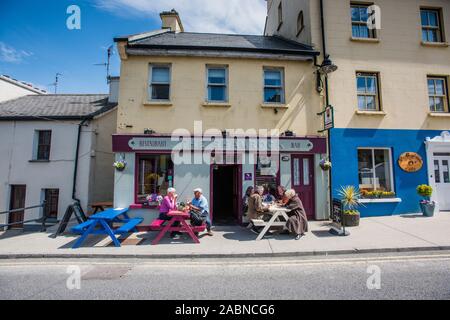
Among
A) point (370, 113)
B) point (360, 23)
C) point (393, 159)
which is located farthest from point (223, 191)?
point (360, 23)

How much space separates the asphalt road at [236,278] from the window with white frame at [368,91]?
21.1 feet

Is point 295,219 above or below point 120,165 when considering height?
below

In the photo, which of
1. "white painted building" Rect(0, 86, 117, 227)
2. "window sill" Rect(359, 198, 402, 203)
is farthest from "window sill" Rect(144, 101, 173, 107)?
"window sill" Rect(359, 198, 402, 203)

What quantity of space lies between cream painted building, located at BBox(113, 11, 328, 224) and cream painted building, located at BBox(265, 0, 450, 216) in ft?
3.97

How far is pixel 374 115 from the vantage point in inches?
372

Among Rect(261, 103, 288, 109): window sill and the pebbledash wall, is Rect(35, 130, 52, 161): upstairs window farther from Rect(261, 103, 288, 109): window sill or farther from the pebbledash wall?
the pebbledash wall

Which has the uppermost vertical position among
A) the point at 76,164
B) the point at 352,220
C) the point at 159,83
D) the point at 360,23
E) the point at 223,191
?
the point at 360,23

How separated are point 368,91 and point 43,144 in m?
15.2

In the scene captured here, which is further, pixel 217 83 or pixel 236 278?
pixel 217 83

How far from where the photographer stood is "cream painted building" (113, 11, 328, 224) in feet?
27.4

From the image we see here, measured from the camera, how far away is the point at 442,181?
984 centimetres

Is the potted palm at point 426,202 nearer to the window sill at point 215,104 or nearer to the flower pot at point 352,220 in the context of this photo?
the flower pot at point 352,220

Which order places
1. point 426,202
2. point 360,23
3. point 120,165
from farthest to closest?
point 360,23 → point 426,202 → point 120,165

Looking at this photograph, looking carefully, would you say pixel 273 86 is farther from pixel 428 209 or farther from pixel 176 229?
pixel 428 209
